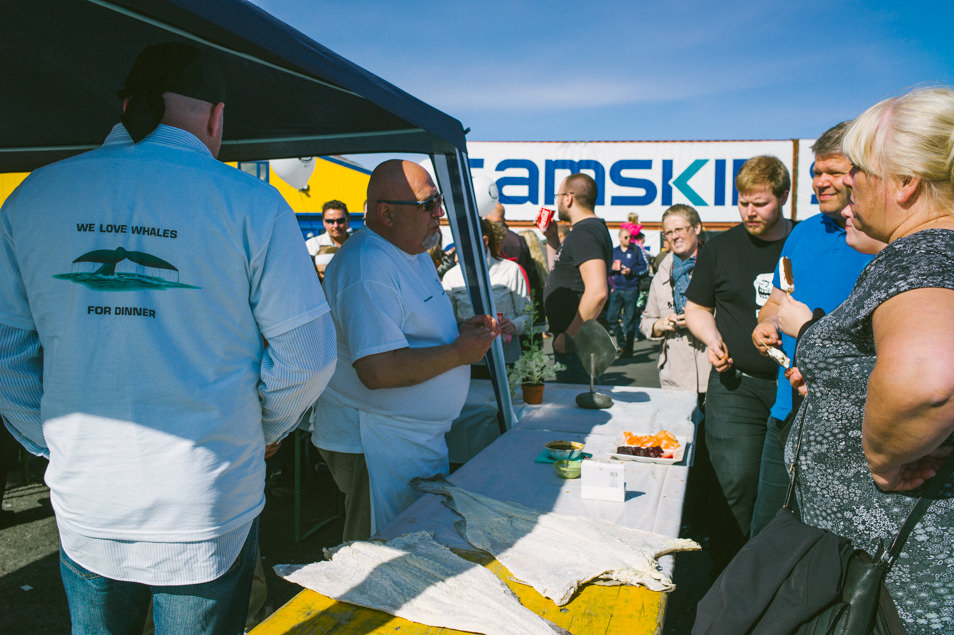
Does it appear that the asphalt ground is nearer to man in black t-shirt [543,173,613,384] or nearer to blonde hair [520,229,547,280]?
man in black t-shirt [543,173,613,384]

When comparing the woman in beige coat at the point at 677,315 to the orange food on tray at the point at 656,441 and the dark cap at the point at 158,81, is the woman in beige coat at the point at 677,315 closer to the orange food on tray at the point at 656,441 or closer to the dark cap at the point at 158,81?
the orange food on tray at the point at 656,441

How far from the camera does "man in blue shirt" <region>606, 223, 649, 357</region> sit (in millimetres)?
9797

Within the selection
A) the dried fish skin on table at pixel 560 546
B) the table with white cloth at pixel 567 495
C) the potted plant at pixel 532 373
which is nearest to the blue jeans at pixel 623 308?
the table with white cloth at pixel 567 495

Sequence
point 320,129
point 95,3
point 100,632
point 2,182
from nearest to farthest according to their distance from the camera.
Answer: point 100,632, point 95,3, point 320,129, point 2,182

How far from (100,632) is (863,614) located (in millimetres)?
1412

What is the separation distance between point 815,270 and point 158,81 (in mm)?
2111

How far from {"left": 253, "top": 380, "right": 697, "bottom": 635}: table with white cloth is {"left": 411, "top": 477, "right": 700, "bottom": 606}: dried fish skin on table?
3 centimetres

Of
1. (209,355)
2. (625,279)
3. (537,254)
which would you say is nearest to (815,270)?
(209,355)

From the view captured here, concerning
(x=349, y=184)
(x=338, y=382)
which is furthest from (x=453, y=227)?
(x=349, y=184)

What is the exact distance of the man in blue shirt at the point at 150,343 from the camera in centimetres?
116

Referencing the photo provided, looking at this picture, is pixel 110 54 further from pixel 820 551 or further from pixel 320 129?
pixel 820 551

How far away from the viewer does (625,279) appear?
9.88 meters

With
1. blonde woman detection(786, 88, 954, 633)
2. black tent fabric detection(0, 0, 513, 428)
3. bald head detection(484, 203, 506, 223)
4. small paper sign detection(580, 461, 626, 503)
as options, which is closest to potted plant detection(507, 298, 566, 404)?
black tent fabric detection(0, 0, 513, 428)

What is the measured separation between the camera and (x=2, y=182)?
4621 millimetres
